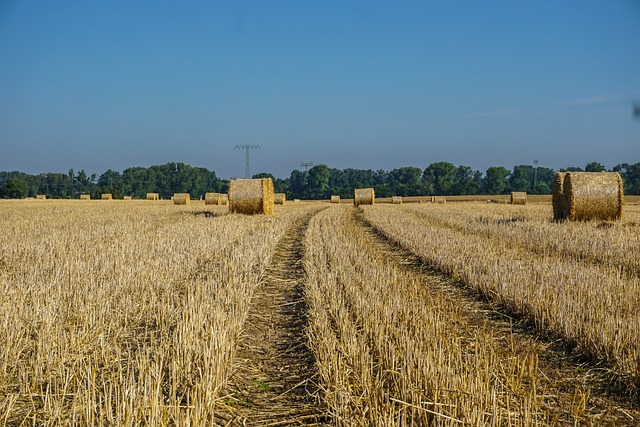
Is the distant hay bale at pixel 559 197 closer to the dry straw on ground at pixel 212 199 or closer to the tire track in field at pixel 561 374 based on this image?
the tire track in field at pixel 561 374

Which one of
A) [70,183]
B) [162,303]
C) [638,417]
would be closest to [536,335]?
[638,417]

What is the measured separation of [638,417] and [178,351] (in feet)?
10.7

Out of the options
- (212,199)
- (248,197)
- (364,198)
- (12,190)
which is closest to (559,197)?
(248,197)

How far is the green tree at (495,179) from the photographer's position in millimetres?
129500

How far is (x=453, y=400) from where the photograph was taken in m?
3.59

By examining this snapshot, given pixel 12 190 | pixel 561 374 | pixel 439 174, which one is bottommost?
pixel 561 374

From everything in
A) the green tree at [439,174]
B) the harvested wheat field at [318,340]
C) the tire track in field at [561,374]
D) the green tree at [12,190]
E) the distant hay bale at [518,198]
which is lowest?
the tire track in field at [561,374]

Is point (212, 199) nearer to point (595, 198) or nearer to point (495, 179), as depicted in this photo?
point (595, 198)

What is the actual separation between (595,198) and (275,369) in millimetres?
14713

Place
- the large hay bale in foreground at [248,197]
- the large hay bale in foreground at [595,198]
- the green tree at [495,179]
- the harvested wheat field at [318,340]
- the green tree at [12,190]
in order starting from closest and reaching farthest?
1. the harvested wheat field at [318,340]
2. the large hay bale in foreground at [595,198]
3. the large hay bale in foreground at [248,197]
4. the green tree at [12,190]
5. the green tree at [495,179]

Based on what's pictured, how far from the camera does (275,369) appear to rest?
471 centimetres

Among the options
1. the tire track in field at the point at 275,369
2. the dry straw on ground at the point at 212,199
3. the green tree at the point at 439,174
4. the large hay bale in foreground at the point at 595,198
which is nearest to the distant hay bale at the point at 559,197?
the large hay bale in foreground at the point at 595,198

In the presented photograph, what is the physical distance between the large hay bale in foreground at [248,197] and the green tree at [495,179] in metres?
113

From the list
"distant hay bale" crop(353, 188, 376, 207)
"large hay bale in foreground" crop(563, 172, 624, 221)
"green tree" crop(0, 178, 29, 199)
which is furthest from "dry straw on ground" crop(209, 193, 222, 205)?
"green tree" crop(0, 178, 29, 199)
